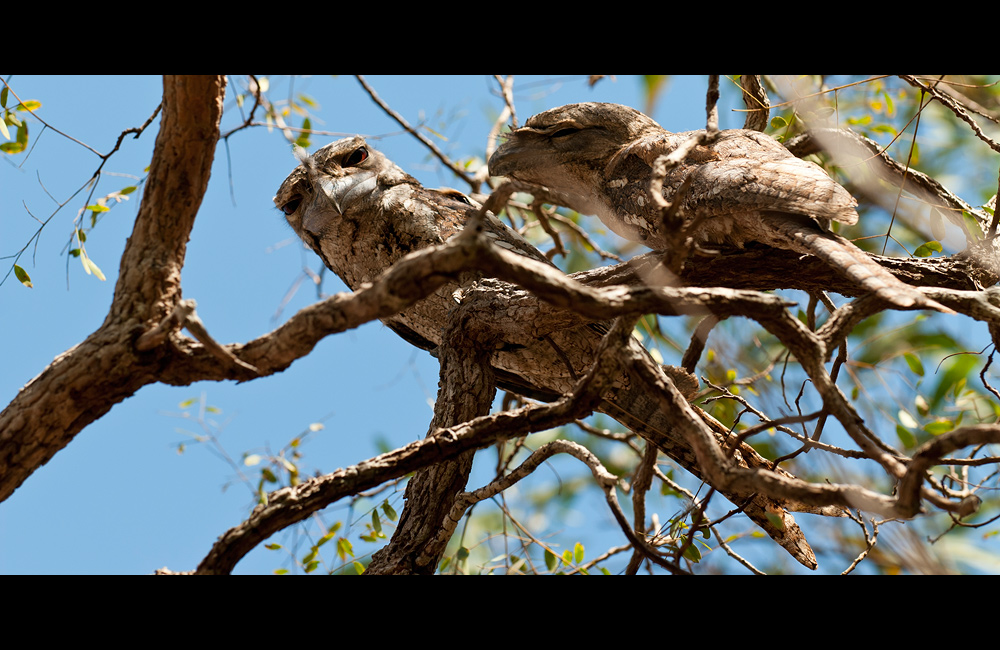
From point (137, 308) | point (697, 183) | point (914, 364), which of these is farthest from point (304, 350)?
point (914, 364)

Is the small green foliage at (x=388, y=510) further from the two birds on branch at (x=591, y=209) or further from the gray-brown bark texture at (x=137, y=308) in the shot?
the gray-brown bark texture at (x=137, y=308)

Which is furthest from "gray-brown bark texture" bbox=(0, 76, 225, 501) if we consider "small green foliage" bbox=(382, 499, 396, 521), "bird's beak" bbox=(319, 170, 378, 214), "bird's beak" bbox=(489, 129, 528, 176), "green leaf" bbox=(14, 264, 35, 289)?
"bird's beak" bbox=(489, 129, 528, 176)

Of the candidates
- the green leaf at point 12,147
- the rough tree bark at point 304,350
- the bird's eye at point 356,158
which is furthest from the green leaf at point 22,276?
the bird's eye at point 356,158

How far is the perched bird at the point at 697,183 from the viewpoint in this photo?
7.49 ft

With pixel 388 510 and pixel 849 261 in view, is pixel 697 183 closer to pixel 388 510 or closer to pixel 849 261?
pixel 849 261

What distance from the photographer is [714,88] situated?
6.56 ft

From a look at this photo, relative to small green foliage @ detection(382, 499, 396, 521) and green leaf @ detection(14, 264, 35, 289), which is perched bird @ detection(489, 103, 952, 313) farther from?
green leaf @ detection(14, 264, 35, 289)

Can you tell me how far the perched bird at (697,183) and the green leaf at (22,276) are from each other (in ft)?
7.00

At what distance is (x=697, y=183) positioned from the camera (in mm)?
2795
